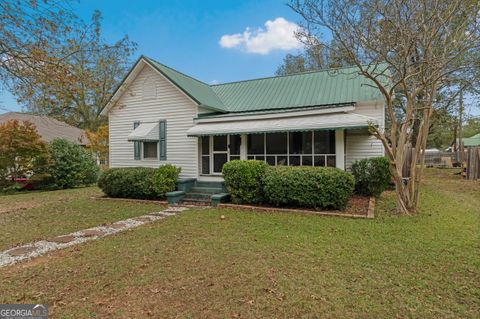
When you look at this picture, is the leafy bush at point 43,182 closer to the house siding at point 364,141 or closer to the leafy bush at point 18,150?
the leafy bush at point 18,150

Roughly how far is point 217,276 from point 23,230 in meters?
6.64

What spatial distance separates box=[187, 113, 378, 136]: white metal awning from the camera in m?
10.4

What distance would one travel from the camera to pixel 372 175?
10.9 meters

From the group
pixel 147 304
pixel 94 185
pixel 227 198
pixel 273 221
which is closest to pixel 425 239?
pixel 273 221

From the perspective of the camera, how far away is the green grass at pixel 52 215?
7527 mm

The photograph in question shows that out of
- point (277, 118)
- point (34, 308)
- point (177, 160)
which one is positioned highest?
point (277, 118)

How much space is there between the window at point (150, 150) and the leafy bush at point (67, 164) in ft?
20.7

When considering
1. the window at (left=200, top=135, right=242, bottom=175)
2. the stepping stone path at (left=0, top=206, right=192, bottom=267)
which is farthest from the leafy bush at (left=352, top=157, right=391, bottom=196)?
the stepping stone path at (left=0, top=206, right=192, bottom=267)

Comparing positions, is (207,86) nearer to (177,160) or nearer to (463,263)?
(177,160)

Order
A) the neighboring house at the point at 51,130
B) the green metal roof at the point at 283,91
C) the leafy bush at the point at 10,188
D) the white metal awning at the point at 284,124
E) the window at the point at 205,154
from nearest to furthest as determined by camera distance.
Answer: the white metal awning at the point at 284,124
the green metal roof at the point at 283,91
the window at the point at 205,154
the leafy bush at the point at 10,188
the neighboring house at the point at 51,130

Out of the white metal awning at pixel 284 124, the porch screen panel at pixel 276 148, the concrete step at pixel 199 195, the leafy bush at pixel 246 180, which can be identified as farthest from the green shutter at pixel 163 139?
the porch screen panel at pixel 276 148

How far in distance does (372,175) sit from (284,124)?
13.2 feet

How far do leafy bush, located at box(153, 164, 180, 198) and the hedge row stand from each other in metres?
3.05

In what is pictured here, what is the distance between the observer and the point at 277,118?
1226 cm
